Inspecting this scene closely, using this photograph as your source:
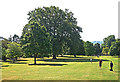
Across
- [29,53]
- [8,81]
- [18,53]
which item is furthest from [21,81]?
[18,53]

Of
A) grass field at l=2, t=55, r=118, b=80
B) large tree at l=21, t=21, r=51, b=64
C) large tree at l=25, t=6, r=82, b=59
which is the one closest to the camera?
grass field at l=2, t=55, r=118, b=80

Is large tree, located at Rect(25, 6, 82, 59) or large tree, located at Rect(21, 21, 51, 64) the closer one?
large tree, located at Rect(21, 21, 51, 64)

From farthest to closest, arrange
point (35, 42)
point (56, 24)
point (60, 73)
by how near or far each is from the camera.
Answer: point (56, 24)
point (35, 42)
point (60, 73)

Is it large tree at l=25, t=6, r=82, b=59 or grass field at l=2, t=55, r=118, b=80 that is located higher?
large tree at l=25, t=6, r=82, b=59

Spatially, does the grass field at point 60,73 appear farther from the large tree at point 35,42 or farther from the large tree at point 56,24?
the large tree at point 56,24

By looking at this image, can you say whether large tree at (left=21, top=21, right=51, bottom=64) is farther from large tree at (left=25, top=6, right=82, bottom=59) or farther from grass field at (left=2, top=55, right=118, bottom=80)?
large tree at (left=25, top=6, right=82, bottom=59)

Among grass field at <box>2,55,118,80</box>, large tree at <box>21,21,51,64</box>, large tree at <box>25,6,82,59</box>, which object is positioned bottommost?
grass field at <box>2,55,118,80</box>

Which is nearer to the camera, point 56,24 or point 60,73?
point 60,73

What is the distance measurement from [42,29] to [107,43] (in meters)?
131

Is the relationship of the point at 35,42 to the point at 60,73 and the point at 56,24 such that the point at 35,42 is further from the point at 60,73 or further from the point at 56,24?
the point at 56,24

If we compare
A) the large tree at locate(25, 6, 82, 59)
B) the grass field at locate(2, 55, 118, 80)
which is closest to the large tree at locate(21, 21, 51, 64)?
the grass field at locate(2, 55, 118, 80)

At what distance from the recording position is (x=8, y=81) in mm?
21219

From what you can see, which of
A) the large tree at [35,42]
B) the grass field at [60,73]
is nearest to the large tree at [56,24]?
the large tree at [35,42]

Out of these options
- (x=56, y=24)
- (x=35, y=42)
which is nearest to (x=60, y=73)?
(x=35, y=42)
